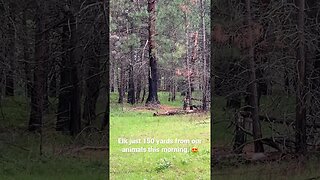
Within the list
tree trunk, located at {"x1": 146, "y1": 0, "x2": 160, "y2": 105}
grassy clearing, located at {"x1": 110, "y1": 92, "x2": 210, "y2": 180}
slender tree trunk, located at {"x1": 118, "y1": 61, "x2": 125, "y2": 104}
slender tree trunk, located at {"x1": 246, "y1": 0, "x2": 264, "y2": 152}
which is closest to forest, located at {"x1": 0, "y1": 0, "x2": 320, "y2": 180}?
slender tree trunk, located at {"x1": 246, "y1": 0, "x2": 264, "y2": 152}

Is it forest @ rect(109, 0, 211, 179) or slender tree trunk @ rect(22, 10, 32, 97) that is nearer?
forest @ rect(109, 0, 211, 179)

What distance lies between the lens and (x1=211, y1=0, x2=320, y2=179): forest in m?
5.64

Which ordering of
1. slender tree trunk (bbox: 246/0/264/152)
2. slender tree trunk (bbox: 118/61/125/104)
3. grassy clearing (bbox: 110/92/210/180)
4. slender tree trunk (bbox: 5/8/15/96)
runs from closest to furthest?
grassy clearing (bbox: 110/92/210/180) → slender tree trunk (bbox: 118/61/125/104) → slender tree trunk (bbox: 246/0/264/152) → slender tree trunk (bbox: 5/8/15/96)

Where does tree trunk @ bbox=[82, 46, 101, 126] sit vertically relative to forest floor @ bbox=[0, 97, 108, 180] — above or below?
above

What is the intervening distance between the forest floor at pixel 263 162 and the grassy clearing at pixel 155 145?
2.12ft

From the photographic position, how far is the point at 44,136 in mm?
5703

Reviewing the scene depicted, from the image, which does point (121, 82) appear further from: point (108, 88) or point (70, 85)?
point (70, 85)

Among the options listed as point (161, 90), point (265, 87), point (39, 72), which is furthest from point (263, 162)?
point (39, 72)

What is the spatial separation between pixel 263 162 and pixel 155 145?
4.83ft

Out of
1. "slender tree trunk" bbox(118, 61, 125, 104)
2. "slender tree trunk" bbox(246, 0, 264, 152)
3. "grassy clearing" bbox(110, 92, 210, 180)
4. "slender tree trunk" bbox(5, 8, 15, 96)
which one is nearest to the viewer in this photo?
"grassy clearing" bbox(110, 92, 210, 180)

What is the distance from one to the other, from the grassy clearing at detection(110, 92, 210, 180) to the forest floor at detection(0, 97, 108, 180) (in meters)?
0.63

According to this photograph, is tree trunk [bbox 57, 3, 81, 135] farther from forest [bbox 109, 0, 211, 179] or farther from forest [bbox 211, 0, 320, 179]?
forest [bbox 211, 0, 320, 179]

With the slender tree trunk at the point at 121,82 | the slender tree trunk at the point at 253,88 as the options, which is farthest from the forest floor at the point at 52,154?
the slender tree trunk at the point at 253,88

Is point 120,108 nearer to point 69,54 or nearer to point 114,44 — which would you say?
point 114,44
